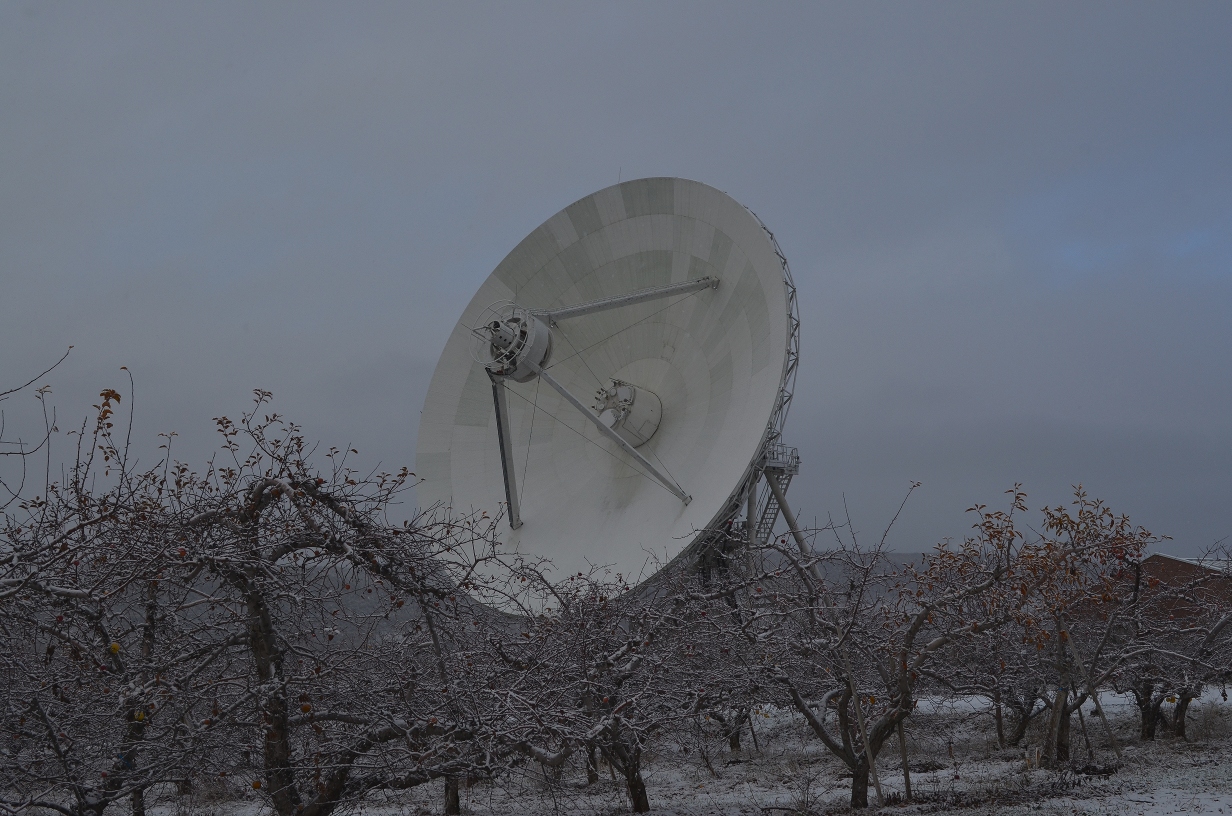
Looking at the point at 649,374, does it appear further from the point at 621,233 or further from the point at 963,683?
the point at 963,683

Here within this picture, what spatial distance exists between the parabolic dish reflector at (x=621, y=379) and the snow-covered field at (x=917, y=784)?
5.08 m

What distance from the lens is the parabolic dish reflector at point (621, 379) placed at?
2111cm

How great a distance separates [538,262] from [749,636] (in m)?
17.9

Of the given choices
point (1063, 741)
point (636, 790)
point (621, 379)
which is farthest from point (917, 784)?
point (621, 379)

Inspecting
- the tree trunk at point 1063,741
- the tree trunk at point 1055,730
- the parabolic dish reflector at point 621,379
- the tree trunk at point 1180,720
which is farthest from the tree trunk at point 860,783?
the tree trunk at point 1180,720

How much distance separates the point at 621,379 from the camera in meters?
26.3

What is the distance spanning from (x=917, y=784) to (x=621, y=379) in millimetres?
14328

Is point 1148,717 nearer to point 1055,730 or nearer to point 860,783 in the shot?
point 1055,730

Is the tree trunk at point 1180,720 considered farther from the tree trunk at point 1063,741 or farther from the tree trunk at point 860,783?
the tree trunk at point 860,783

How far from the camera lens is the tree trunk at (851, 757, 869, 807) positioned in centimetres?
1208

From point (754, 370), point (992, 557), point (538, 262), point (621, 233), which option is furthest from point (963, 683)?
point (538, 262)

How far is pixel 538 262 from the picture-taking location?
2716 cm

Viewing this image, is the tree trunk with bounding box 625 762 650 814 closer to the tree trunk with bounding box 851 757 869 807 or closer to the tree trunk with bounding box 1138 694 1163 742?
the tree trunk with bounding box 851 757 869 807

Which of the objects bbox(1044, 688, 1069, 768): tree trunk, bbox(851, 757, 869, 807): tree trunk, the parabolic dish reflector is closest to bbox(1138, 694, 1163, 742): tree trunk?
bbox(1044, 688, 1069, 768): tree trunk
